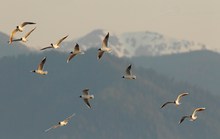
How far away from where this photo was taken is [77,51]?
115188mm

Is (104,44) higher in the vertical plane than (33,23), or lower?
higher

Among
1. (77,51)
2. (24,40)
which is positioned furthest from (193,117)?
(24,40)

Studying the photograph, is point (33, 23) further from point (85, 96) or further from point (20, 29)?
point (85, 96)

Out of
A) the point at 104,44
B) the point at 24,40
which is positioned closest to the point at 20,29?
the point at 24,40

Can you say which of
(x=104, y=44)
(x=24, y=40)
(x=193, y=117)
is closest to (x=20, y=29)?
(x=24, y=40)

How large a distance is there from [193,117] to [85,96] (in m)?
16.4

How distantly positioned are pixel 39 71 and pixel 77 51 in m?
6.75

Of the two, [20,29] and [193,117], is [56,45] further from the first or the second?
[193,117]

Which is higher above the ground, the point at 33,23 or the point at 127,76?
the point at 127,76

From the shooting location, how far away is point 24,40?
116250mm

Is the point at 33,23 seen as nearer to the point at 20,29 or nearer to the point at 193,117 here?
the point at 20,29

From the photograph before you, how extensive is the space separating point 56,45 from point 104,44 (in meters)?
6.91

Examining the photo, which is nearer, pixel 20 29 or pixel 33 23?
pixel 33 23

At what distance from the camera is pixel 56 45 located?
116375 mm
